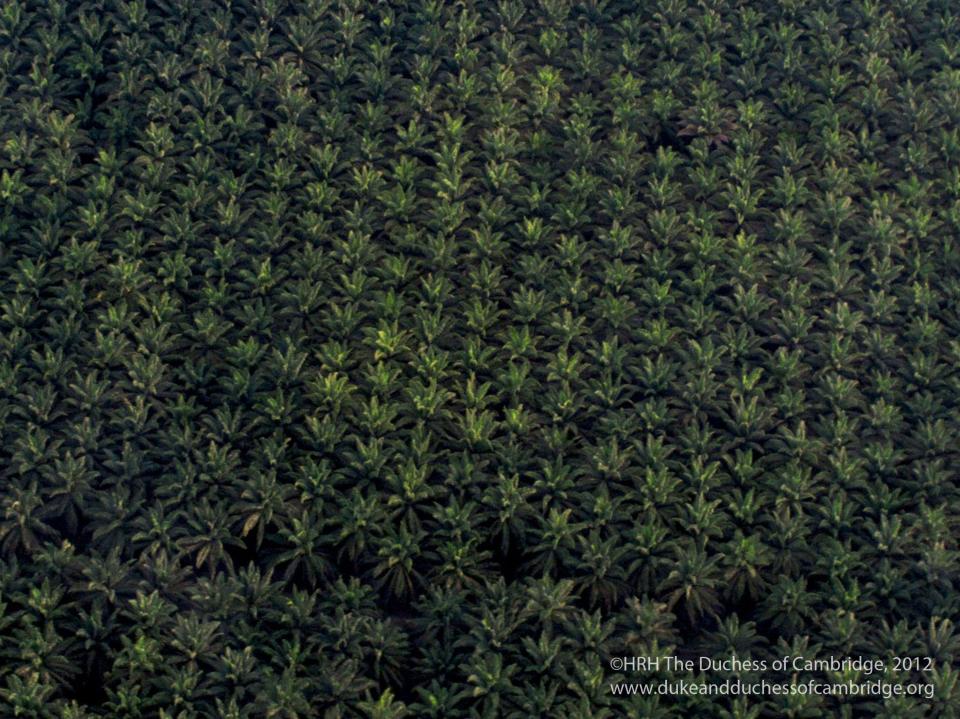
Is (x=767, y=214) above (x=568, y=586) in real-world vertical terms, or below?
above

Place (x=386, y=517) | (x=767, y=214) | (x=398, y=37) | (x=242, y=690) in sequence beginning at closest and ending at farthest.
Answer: (x=242, y=690) → (x=386, y=517) → (x=767, y=214) → (x=398, y=37)

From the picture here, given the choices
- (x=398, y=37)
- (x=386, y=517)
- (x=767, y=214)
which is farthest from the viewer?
(x=398, y=37)

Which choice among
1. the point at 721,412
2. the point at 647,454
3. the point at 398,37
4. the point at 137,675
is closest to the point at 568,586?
the point at 647,454

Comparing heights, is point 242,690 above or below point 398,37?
below

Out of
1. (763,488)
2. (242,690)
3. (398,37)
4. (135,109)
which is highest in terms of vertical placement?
(398,37)

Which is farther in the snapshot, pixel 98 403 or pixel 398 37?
pixel 398 37

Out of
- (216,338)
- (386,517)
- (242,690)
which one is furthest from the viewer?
(216,338)

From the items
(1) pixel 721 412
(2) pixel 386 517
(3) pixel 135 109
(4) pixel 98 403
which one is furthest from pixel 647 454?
(3) pixel 135 109

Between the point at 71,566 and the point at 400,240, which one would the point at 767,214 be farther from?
the point at 71,566

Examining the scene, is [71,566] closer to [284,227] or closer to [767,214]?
[284,227]
